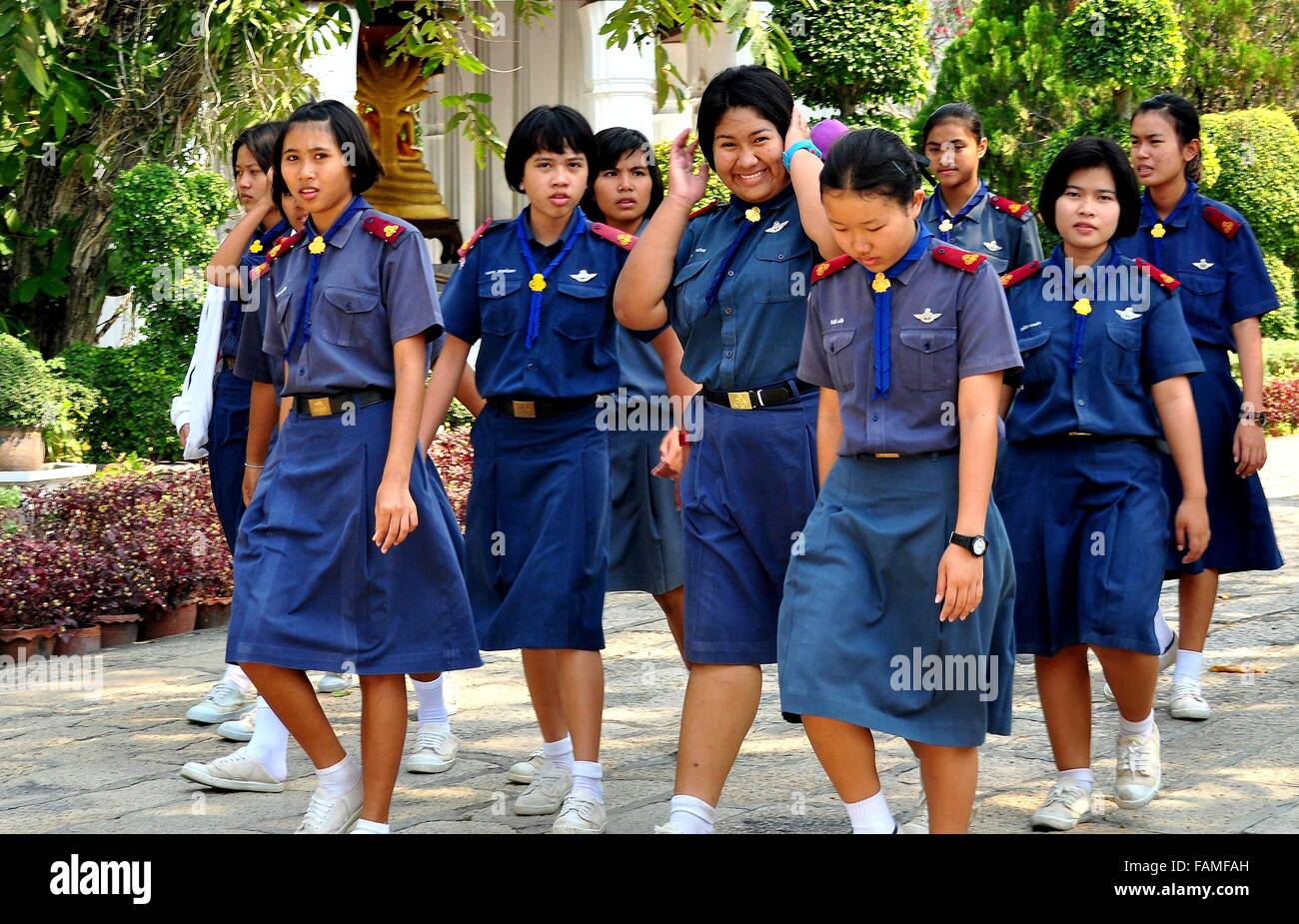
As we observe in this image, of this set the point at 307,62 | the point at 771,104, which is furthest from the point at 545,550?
the point at 307,62

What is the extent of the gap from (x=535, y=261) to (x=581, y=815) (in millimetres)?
1569

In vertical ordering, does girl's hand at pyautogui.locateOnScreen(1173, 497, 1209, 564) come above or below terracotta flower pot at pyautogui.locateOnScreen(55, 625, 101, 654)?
above

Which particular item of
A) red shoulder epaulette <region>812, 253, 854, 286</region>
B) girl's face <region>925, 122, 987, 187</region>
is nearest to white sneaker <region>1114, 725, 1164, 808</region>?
red shoulder epaulette <region>812, 253, 854, 286</region>

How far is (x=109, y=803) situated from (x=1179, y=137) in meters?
4.10

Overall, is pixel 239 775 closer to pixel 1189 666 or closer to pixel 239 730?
pixel 239 730

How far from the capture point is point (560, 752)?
4.83 meters

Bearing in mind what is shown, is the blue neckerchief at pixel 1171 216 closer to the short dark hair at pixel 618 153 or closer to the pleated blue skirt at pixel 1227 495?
the pleated blue skirt at pixel 1227 495

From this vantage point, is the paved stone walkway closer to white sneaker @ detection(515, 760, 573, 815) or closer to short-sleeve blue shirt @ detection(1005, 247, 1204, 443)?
white sneaker @ detection(515, 760, 573, 815)

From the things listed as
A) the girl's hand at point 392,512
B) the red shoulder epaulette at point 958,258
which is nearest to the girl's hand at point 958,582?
the red shoulder epaulette at point 958,258

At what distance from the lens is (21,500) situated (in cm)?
830

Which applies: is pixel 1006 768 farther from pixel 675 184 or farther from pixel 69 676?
pixel 69 676

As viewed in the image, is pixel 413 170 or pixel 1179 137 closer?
pixel 1179 137

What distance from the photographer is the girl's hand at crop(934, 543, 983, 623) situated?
350cm

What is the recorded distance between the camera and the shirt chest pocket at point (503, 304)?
184 inches
